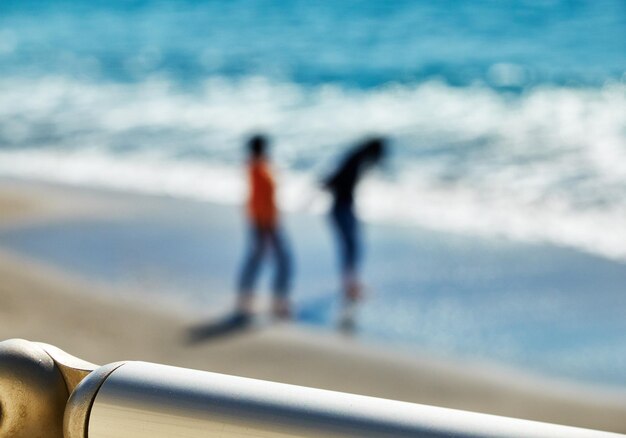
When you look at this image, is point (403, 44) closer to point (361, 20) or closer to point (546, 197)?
point (361, 20)

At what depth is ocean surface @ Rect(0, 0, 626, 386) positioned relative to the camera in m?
10.5

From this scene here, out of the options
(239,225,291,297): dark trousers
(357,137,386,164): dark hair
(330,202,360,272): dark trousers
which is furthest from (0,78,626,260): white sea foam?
(357,137,386,164): dark hair

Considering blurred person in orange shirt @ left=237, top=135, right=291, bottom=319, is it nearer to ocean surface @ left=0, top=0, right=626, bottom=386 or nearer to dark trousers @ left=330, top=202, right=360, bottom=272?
dark trousers @ left=330, top=202, right=360, bottom=272

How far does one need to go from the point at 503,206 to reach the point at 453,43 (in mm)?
9406

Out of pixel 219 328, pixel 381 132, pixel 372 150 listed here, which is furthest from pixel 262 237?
pixel 381 132

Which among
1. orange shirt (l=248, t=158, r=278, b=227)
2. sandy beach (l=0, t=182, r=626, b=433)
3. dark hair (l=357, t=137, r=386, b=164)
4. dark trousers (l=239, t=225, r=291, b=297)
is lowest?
sandy beach (l=0, t=182, r=626, b=433)

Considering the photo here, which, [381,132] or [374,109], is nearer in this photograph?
[381,132]

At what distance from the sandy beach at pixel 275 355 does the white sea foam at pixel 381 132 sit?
1.55 meters

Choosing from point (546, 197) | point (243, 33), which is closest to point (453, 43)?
point (243, 33)

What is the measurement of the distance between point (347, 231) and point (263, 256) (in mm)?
719

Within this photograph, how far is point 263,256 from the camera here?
8508 mm

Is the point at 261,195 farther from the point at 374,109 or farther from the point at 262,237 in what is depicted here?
the point at 374,109

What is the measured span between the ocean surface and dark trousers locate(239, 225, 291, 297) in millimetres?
974

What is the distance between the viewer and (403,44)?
65.9ft
